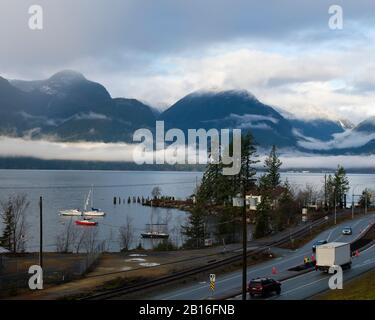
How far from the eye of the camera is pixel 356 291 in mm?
39906

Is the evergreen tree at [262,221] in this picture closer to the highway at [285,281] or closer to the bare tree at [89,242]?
the highway at [285,281]

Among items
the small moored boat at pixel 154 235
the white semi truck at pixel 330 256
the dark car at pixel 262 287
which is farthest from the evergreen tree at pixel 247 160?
the dark car at pixel 262 287

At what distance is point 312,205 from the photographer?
155 m

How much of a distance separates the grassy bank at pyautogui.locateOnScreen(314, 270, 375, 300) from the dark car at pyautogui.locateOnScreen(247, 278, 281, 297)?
424cm

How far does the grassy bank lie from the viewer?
37.0 meters

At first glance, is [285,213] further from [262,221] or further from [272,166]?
[272,166]

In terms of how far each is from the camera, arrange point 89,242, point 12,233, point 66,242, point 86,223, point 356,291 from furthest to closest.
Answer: point 86,223 → point 89,242 → point 12,233 → point 66,242 → point 356,291

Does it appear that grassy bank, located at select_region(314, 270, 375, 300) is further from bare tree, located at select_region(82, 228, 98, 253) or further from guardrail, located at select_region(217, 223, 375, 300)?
bare tree, located at select_region(82, 228, 98, 253)

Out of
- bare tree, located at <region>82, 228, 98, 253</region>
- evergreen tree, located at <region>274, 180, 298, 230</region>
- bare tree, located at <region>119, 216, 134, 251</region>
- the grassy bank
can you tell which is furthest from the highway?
bare tree, located at <region>82, 228, 98, 253</region>

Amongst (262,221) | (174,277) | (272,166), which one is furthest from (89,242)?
(272,166)

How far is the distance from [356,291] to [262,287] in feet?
26.0

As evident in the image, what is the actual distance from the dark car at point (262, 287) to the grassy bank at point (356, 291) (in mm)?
4239
